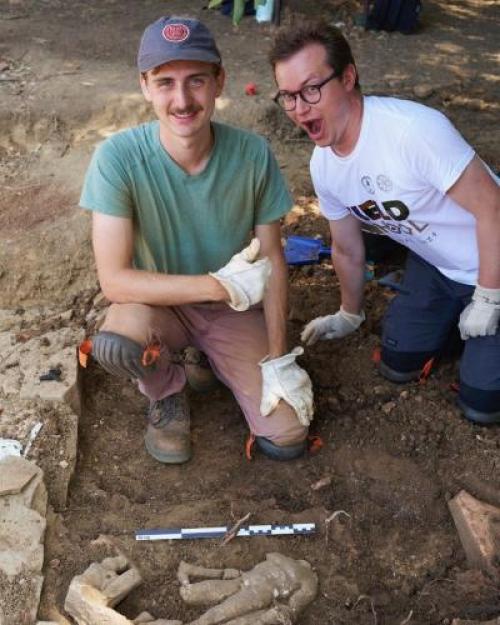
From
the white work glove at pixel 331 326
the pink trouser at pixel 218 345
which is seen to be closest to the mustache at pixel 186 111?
the pink trouser at pixel 218 345

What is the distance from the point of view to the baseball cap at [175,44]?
2359mm

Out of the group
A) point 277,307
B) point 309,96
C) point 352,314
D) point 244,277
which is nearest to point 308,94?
point 309,96

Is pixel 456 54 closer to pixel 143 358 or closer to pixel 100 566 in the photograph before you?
pixel 143 358

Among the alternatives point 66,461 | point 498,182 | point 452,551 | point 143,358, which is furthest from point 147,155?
point 452,551

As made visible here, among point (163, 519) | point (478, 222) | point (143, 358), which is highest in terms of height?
point (478, 222)

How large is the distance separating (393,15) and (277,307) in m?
4.83

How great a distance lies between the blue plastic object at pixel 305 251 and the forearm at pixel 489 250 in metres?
1.27

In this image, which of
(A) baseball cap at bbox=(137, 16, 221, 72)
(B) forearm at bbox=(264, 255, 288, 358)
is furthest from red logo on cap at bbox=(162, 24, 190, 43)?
(B) forearm at bbox=(264, 255, 288, 358)

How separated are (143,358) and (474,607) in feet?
4.56

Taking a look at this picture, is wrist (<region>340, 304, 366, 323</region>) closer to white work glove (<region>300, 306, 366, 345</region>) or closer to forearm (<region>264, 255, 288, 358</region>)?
white work glove (<region>300, 306, 366, 345</region>)

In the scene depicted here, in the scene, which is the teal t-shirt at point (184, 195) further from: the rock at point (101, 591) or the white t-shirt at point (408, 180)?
the rock at point (101, 591)

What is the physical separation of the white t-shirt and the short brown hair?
0.23 meters

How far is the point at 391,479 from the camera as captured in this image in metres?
2.76

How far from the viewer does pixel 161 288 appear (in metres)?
2.59
